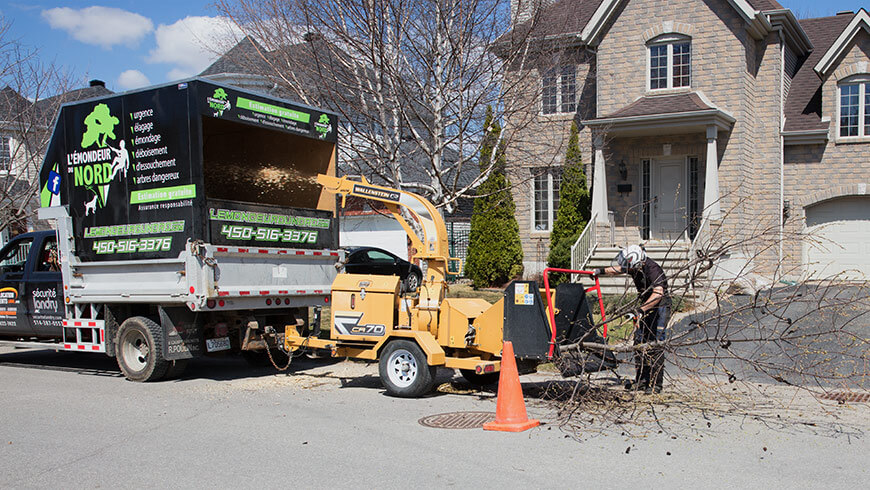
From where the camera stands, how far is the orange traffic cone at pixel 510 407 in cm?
697

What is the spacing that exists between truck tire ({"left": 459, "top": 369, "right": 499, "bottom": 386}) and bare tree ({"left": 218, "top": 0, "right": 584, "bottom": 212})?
18.5 feet

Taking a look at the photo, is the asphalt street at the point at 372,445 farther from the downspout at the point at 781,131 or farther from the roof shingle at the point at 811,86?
the roof shingle at the point at 811,86

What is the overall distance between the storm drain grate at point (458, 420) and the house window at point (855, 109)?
16.8 metres

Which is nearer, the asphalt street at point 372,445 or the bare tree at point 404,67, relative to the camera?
the asphalt street at point 372,445

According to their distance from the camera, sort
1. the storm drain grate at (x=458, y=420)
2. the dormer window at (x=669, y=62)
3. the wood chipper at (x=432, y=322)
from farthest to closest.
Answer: the dormer window at (x=669, y=62)
the wood chipper at (x=432, y=322)
the storm drain grate at (x=458, y=420)

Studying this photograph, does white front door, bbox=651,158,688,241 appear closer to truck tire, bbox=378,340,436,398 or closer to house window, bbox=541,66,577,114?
house window, bbox=541,66,577,114

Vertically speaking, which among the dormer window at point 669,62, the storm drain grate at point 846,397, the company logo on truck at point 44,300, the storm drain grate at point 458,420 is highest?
the dormer window at point 669,62

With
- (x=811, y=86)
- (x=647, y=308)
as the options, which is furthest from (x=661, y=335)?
(x=811, y=86)

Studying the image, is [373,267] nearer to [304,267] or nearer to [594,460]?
[304,267]

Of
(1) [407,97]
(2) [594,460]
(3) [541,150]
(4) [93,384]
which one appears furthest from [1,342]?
(3) [541,150]

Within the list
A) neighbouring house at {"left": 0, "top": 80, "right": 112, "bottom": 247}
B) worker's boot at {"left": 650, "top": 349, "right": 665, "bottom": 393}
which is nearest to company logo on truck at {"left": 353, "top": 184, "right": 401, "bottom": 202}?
worker's boot at {"left": 650, "top": 349, "right": 665, "bottom": 393}

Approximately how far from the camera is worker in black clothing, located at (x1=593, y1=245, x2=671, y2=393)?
8.00 metres

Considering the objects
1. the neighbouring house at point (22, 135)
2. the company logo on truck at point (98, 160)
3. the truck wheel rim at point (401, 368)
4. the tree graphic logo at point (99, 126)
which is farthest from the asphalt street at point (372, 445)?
the neighbouring house at point (22, 135)

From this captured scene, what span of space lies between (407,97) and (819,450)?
9.72 metres
